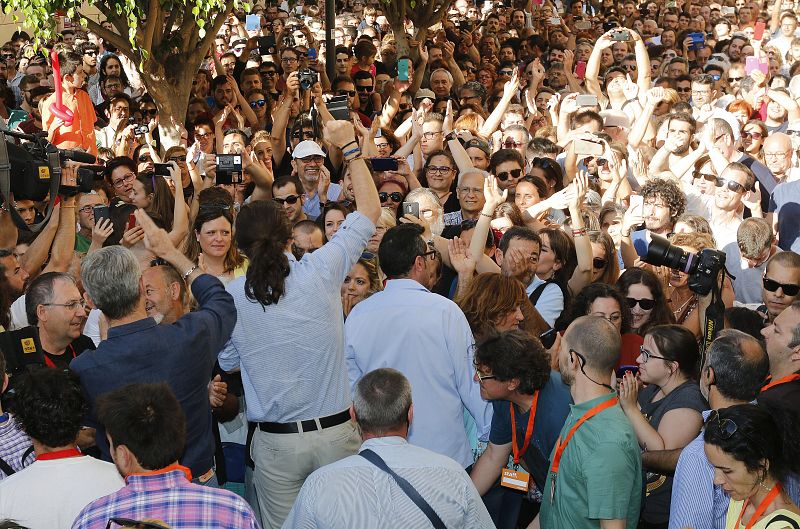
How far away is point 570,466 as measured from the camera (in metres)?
3.95

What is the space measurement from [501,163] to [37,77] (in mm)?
5548

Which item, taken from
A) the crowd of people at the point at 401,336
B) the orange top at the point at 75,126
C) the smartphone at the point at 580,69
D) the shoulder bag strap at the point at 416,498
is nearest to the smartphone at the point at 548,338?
the crowd of people at the point at 401,336

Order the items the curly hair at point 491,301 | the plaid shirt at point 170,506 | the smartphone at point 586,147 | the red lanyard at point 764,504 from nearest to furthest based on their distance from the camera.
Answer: the plaid shirt at point 170,506
the red lanyard at point 764,504
the curly hair at point 491,301
the smartphone at point 586,147

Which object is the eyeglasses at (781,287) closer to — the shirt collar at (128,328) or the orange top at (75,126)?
the shirt collar at (128,328)

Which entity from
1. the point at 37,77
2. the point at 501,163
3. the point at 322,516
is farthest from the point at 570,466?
the point at 37,77

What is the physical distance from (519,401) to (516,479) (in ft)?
1.09

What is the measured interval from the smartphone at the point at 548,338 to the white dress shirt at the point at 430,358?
55 centimetres

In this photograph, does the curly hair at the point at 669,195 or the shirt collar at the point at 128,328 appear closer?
the shirt collar at the point at 128,328

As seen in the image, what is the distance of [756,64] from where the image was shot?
13695 mm

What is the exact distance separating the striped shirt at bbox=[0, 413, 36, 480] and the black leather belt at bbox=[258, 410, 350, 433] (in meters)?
1.04

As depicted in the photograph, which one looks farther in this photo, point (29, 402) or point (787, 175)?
point (787, 175)

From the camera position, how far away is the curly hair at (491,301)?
511 centimetres

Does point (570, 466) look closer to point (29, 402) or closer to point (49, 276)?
point (29, 402)

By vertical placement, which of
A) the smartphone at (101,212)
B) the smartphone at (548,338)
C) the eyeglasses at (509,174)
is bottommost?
the smartphone at (548,338)
